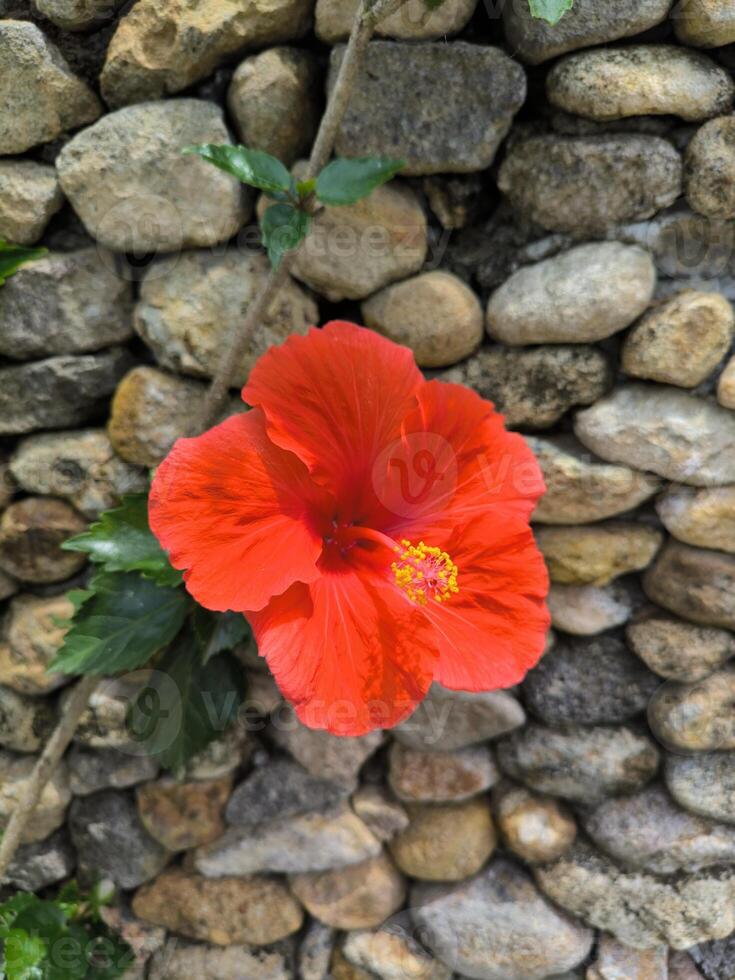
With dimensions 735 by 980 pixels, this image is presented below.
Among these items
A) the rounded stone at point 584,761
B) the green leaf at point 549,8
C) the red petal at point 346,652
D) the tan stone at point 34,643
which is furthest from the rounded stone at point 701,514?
the tan stone at point 34,643

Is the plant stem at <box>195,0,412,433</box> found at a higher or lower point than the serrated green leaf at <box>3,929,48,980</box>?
higher

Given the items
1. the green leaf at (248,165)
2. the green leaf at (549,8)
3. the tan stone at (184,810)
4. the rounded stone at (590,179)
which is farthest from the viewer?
the tan stone at (184,810)

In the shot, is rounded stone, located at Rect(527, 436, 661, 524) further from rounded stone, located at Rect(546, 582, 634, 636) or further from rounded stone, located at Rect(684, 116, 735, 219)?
rounded stone, located at Rect(684, 116, 735, 219)

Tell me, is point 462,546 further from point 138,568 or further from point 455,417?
point 138,568

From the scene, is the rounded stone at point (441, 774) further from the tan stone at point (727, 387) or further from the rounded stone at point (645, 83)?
the rounded stone at point (645, 83)

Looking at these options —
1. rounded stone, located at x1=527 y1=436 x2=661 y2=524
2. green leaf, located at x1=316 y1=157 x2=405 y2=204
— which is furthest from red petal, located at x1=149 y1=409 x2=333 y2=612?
rounded stone, located at x1=527 y1=436 x2=661 y2=524
